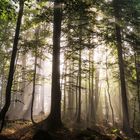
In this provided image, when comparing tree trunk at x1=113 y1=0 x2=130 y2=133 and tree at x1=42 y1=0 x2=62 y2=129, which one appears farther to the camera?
tree trunk at x1=113 y1=0 x2=130 y2=133

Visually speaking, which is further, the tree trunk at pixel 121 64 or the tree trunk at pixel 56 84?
the tree trunk at pixel 121 64

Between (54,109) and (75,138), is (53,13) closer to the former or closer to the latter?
(54,109)

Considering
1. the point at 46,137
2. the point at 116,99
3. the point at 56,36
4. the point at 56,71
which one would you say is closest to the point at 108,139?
the point at 46,137

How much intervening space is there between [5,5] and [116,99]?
48.4m

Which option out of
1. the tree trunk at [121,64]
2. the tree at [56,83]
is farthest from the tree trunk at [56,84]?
the tree trunk at [121,64]

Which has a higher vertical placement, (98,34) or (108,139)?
(98,34)

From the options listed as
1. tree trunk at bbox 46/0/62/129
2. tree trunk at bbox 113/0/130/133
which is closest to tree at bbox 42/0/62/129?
tree trunk at bbox 46/0/62/129

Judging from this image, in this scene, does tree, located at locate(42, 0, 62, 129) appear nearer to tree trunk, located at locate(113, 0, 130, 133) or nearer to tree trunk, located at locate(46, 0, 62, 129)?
tree trunk, located at locate(46, 0, 62, 129)

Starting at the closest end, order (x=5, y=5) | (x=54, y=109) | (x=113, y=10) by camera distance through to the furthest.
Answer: (x=5, y=5)
(x=54, y=109)
(x=113, y=10)

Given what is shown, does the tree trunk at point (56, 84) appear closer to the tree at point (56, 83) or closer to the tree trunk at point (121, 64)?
the tree at point (56, 83)

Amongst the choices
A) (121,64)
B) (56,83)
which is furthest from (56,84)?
(121,64)

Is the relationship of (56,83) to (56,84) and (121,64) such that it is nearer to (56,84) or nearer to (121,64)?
(56,84)

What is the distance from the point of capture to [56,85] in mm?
16031

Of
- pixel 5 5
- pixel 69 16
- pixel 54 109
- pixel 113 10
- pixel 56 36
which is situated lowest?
pixel 54 109
